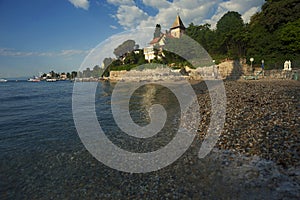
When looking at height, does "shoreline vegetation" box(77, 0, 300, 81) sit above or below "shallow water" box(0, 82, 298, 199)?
above

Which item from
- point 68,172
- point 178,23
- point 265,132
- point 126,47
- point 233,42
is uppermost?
point 178,23

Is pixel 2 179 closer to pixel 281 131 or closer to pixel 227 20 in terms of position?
pixel 281 131

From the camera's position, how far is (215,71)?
4094 cm

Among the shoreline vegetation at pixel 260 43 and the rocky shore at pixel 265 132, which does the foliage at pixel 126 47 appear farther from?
the rocky shore at pixel 265 132

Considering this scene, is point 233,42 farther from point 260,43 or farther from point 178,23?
point 178,23

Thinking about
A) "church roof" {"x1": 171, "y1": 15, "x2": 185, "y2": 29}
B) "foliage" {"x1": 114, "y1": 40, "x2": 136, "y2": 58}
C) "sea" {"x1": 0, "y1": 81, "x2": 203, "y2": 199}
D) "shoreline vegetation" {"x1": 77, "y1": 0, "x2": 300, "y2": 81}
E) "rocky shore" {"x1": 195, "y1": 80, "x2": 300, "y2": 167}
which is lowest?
"sea" {"x1": 0, "y1": 81, "x2": 203, "y2": 199}

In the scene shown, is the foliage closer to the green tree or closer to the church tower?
the church tower

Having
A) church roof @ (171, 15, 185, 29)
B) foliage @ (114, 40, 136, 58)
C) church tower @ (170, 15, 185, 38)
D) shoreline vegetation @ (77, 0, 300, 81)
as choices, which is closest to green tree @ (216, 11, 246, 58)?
shoreline vegetation @ (77, 0, 300, 81)

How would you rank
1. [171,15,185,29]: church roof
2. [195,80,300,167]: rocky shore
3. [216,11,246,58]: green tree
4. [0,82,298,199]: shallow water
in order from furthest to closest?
[171,15,185,29]: church roof → [216,11,246,58]: green tree → [195,80,300,167]: rocky shore → [0,82,298,199]: shallow water

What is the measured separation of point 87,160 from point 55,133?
463 centimetres

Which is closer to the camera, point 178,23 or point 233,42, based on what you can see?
point 233,42

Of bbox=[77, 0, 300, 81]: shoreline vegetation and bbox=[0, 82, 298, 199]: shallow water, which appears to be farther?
bbox=[77, 0, 300, 81]: shoreline vegetation

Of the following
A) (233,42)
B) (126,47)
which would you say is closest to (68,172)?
(233,42)

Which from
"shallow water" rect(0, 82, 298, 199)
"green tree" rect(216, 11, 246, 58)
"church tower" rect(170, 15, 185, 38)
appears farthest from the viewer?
"church tower" rect(170, 15, 185, 38)
